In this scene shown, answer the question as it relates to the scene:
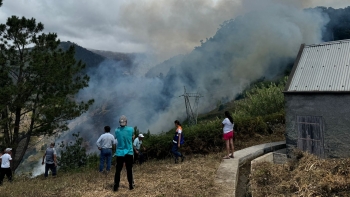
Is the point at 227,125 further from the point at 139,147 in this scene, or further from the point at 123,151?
the point at 123,151

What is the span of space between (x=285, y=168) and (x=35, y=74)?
44.7 ft

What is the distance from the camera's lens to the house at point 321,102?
24.5 ft

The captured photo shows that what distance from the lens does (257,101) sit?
2378cm

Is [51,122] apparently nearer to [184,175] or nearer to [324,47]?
[184,175]

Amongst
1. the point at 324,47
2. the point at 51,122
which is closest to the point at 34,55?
the point at 51,122

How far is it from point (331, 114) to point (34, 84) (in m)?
14.1

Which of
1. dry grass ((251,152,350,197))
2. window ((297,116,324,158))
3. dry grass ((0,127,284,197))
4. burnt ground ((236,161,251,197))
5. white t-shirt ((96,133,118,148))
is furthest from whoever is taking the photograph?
window ((297,116,324,158))

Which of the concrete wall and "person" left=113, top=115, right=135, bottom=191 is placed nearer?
"person" left=113, top=115, right=135, bottom=191

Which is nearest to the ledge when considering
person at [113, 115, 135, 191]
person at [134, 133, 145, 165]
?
person at [113, 115, 135, 191]

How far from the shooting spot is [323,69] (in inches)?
334

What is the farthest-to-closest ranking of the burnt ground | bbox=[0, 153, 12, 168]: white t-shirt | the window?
bbox=[0, 153, 12, 168]: white t-shirt → the window → the burnt ground

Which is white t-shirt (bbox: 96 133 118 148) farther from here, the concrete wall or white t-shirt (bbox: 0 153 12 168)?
the concrete wall

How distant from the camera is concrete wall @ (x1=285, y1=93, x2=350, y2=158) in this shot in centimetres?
737

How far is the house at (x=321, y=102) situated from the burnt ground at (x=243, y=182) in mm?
1599
